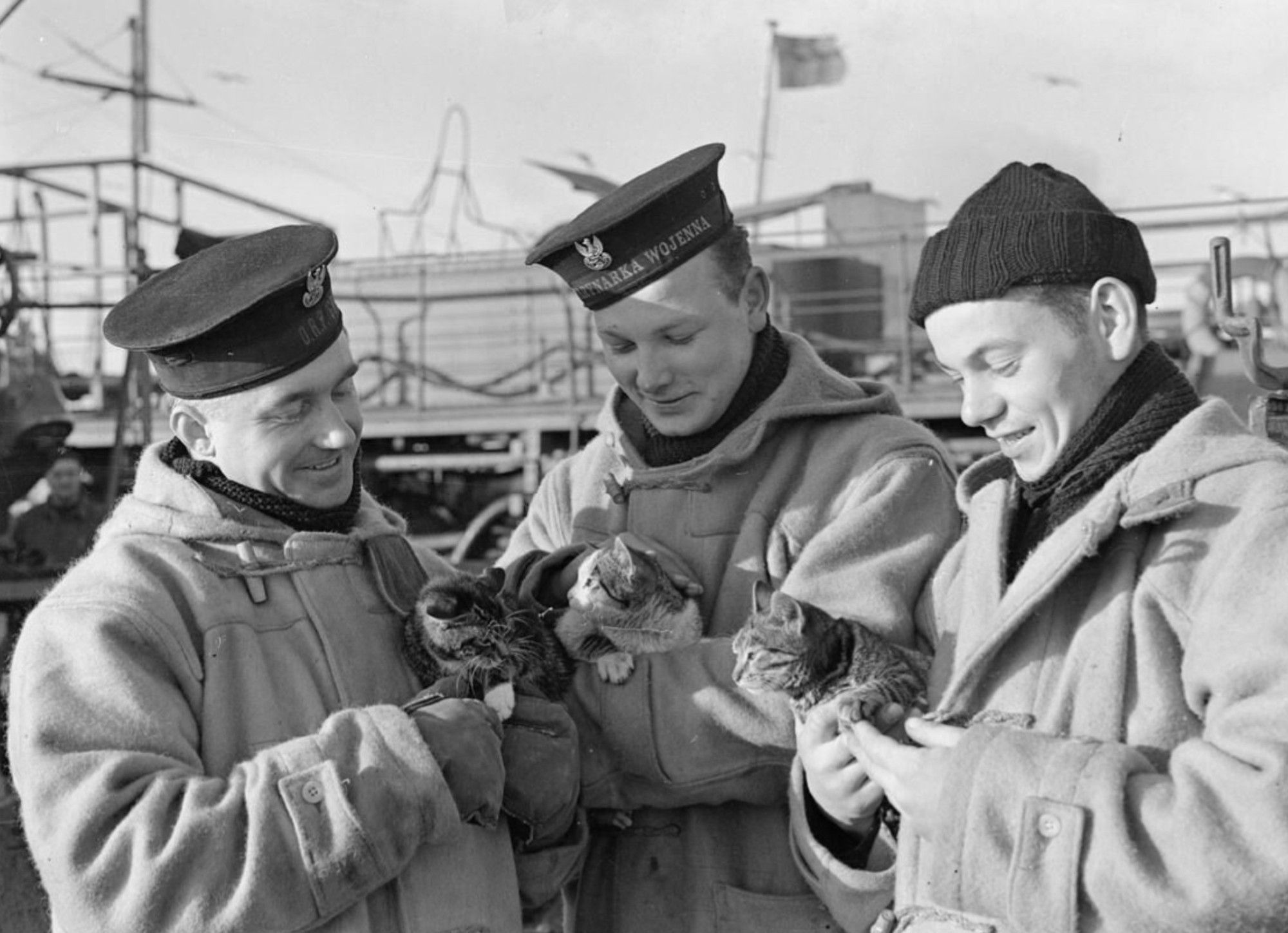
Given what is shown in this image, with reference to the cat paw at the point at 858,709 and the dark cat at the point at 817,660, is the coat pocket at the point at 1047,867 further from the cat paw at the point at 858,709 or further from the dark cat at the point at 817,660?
the dark cat at the point at 817,660

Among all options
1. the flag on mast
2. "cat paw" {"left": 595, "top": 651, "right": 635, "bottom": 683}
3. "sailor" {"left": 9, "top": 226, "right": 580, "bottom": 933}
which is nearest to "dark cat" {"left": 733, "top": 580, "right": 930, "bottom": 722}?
"cat paw" {"left": 595, "top": 651, "right": 635, "bottom": 683}

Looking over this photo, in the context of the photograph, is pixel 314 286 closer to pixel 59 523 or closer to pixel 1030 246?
pixel 1030 246

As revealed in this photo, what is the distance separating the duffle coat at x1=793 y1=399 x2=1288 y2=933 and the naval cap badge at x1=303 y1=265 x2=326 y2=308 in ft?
4.27

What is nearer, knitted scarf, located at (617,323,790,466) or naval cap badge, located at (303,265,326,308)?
naval cap badge, located at (303,265,326,308)

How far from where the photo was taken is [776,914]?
2551 millimetres

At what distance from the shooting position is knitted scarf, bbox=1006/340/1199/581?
6.22ft

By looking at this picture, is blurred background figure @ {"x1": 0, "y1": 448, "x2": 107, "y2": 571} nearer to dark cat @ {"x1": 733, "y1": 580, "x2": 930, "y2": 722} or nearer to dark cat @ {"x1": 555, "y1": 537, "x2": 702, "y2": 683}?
dark cat @ {"x1": 555, "y1": 537, "x2": 702, "y2": 683}

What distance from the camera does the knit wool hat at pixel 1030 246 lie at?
1.92 metres

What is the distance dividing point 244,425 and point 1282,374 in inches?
82.5

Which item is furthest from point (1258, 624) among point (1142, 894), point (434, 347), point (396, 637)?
point (434, 347)

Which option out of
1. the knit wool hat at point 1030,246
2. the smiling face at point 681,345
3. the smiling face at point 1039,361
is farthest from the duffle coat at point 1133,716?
the smiling face at point 681,345

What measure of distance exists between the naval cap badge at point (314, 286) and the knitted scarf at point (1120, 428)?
1.34 meters

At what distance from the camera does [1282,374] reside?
8.73 ft

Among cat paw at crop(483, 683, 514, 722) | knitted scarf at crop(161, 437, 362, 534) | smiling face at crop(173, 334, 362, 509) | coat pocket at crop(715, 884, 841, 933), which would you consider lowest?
coat pocket at crop(715, 884, 841, 933)
